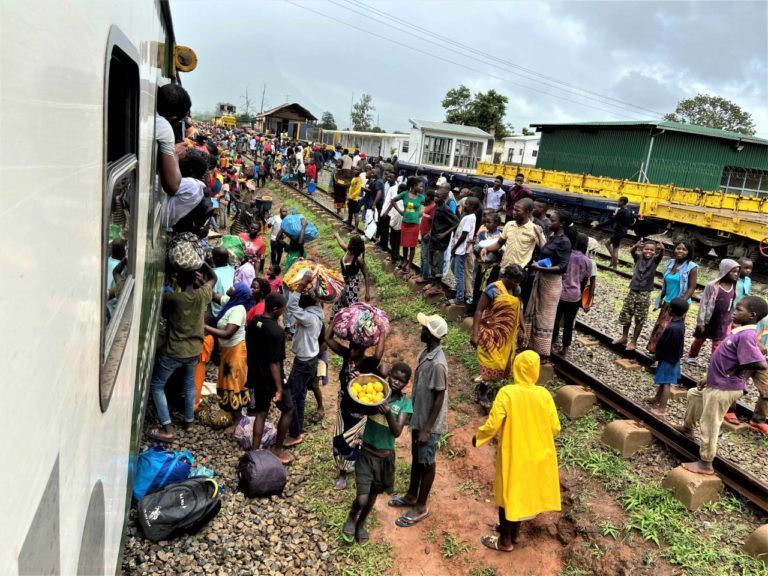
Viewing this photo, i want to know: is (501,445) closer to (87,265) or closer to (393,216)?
(87,265)

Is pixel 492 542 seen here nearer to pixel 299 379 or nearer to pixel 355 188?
pixel 299 379

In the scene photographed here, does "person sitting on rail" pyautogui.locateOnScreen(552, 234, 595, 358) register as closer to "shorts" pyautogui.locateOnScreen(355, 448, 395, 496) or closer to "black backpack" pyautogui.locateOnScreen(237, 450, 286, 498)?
"shorts" pyautogui.locateOnScreen(355, 448, 395, 496)

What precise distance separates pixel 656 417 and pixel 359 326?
10.9 feet

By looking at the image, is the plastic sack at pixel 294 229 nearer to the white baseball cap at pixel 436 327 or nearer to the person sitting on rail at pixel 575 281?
the person sitting on rail at pixel 575 281

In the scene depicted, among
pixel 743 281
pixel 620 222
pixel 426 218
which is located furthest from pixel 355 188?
pixel 743 281

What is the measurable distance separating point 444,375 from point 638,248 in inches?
190

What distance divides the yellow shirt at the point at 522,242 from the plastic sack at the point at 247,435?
328 centimetres

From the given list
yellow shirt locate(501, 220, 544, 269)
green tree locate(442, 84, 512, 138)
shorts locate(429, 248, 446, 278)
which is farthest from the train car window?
green tree locate(442, 84, 512, 138)

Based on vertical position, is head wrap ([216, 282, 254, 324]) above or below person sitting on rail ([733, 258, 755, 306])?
below

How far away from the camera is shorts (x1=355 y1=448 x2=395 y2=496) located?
4461 millimetres

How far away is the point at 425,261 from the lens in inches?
379

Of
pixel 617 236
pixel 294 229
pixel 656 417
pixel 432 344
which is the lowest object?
pixel 656 417

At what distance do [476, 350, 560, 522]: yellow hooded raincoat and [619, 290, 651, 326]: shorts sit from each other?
3.98 m

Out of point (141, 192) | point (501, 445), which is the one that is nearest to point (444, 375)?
point (501, 445)
